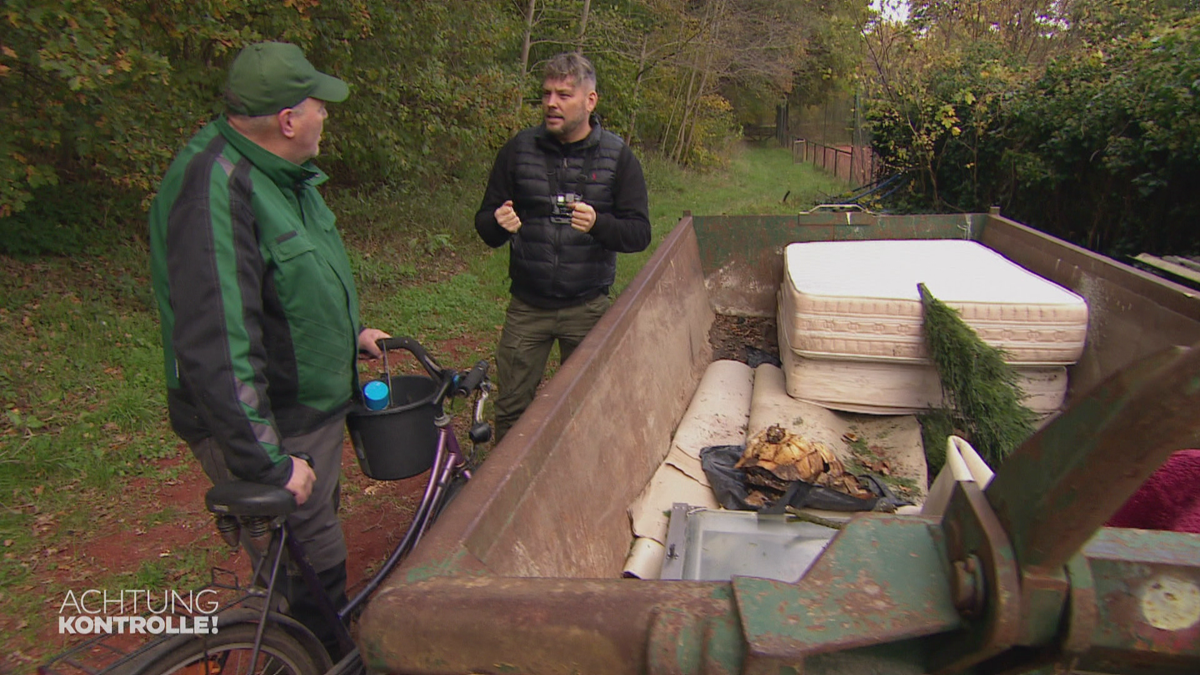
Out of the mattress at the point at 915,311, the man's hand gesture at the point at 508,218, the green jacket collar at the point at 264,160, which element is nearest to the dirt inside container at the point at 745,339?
the mattress at the point at 915,311

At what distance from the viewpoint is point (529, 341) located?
3406 mm

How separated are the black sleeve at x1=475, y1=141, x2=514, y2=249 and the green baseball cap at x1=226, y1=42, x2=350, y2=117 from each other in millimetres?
1352

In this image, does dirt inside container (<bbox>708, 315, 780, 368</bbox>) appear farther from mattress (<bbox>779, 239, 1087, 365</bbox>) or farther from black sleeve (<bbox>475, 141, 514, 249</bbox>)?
black sleeve (<bbox>475, 141, 514, 249</bbox>)

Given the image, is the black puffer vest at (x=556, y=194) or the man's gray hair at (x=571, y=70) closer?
the man's gray hair at (x=571, y=70)

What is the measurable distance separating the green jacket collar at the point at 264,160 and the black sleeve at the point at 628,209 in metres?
1.44

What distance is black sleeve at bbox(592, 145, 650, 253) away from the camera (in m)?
3.18

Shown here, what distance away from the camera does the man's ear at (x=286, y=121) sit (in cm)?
190

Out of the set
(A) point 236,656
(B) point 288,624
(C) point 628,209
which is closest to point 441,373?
(B) point 288,624

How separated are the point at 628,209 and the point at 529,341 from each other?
0.74m

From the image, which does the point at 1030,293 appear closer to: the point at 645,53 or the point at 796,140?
the point at 645,53

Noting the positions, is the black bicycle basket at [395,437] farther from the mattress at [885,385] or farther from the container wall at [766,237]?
the container wall at [766,237]

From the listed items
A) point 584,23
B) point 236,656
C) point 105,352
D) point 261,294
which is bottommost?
point 105,352

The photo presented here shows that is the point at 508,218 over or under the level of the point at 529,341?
over

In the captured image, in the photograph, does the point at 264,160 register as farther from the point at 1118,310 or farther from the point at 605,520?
the point at 1118,310
